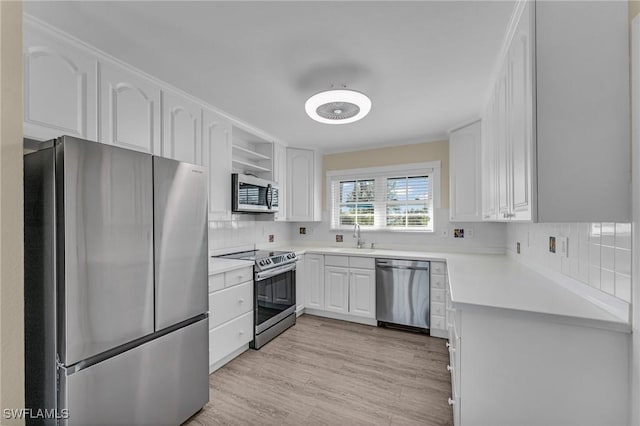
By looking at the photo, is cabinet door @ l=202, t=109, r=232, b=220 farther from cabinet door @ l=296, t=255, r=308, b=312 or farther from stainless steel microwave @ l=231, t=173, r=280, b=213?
cabinet door @ l=296, t=255, r=308, b=312

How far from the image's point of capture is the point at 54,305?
1.23 metres

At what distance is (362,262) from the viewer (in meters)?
3.39

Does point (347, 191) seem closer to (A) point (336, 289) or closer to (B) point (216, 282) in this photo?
(A) point (336, 289)

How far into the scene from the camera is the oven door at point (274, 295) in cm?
279

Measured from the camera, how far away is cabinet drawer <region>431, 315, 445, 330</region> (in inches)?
117

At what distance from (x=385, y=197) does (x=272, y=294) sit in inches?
80.4

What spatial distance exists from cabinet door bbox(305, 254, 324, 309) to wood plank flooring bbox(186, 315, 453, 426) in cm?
60

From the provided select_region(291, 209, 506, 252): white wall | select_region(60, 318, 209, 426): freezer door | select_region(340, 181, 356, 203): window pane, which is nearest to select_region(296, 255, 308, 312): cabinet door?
select_region(291, 209, 506, 252): white wall

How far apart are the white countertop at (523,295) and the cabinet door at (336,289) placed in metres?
1.43

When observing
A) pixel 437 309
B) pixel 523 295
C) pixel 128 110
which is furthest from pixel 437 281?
pixel 128 110

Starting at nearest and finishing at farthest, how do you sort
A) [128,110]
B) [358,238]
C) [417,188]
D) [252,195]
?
[128,110]
[252,195]
[417,188]
[358,238]

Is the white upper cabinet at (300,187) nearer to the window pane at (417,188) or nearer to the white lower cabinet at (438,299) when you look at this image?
the window pane at (417,188)

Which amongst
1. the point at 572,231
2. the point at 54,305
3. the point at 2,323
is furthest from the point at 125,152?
the point at 572,231

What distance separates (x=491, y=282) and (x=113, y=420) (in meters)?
2.27
